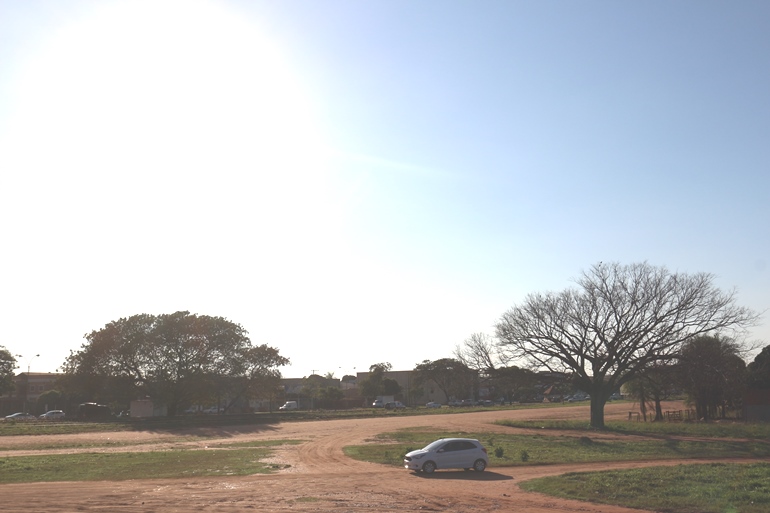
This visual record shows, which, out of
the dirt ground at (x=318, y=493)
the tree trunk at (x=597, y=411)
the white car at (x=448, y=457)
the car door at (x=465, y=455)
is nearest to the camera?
the dirt ground at (x=318, y=493)

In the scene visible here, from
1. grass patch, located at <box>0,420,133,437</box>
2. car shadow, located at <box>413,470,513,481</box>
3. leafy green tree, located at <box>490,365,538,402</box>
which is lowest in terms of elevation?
car shadow, located at <box>413,470,513,481</box>

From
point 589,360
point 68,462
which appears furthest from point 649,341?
point 68,462

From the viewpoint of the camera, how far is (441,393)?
154375mm

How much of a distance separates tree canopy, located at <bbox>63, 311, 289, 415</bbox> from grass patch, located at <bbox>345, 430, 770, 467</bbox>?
140ft

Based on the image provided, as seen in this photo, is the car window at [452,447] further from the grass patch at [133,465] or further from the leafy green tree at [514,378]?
the leafy green tree at [514,378]

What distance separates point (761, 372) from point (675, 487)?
43.6 m

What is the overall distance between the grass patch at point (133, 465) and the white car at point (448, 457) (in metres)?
7.11

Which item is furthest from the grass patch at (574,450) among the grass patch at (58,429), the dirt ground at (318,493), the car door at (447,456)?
the grass patch at (58,429)

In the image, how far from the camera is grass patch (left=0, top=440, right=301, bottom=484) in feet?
95.2

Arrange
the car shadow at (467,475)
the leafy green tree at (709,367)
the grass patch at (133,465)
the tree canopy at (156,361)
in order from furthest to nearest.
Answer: the tree canopy at (156,361)
the leafy green tree at (709,367)
the grass patch at (133,465)
the car shadow at (467,475)

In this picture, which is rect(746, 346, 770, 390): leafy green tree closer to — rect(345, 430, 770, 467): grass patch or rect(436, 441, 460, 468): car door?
rect(345, 430, 770, 467): grass patch

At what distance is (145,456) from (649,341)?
39444 mm

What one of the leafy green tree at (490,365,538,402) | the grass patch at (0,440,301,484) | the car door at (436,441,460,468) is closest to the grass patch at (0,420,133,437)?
the grass patch at (0,440,301,484)

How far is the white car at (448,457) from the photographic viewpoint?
28.8 metres
